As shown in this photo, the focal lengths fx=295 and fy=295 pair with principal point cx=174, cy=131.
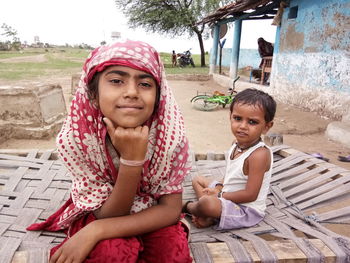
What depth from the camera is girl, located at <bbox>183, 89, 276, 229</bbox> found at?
1.49m

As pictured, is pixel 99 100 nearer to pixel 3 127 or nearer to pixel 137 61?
pixel 137 61

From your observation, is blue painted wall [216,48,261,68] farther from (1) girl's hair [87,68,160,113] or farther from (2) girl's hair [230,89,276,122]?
(1) girl's hair [87,68,160,113]

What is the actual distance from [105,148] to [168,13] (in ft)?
60.7

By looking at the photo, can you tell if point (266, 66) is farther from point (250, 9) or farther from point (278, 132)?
point (278, 132)

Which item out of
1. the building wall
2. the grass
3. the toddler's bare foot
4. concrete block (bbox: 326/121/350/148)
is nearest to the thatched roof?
the building wall

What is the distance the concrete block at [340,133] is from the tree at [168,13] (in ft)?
48.7

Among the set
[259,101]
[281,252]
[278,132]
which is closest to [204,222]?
[281,252]

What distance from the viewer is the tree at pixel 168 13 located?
1816 cm

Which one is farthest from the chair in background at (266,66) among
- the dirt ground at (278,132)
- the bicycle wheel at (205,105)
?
the bicycle wheel at (205,105)

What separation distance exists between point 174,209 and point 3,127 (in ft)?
11.3

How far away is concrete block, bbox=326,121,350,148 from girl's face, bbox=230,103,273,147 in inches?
116

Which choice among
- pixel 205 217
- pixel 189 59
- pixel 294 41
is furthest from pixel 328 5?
pixel 189 59

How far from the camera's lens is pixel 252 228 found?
151 cm

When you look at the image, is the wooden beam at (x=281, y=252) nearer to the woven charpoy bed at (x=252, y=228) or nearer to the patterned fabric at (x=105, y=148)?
the woven charpoy bed at (x=252, y=228)
